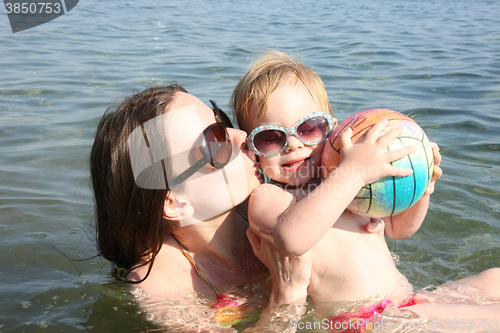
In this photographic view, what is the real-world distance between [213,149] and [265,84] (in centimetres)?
55

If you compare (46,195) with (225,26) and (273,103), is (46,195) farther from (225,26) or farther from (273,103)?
(225,26)

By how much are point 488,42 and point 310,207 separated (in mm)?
11215

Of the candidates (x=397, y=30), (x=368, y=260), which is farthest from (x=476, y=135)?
(x=397, y=30)

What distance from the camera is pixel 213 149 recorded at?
3.52 m

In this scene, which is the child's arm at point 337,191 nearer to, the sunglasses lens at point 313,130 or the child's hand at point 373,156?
the child's hand at point 373,156

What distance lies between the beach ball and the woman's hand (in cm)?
45

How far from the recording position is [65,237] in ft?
16.6

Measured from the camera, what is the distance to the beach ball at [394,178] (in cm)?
320

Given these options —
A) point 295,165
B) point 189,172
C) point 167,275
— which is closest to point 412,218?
point 295,165

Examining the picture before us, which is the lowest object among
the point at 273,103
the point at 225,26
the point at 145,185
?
the point at 225,26

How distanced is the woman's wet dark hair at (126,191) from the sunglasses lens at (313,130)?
33.4 inches

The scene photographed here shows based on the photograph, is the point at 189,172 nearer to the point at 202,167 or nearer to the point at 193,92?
the point at 202,167

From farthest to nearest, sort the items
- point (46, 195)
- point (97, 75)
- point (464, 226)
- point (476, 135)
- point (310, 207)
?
1. point (97, 75)
2. point (476, 135)
3. point (46, 195)
4. point (464, 226)
5. point (310, 207)

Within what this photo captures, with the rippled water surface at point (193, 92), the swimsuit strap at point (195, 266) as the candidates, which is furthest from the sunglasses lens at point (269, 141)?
the rippled water surface at point (193, 92)
